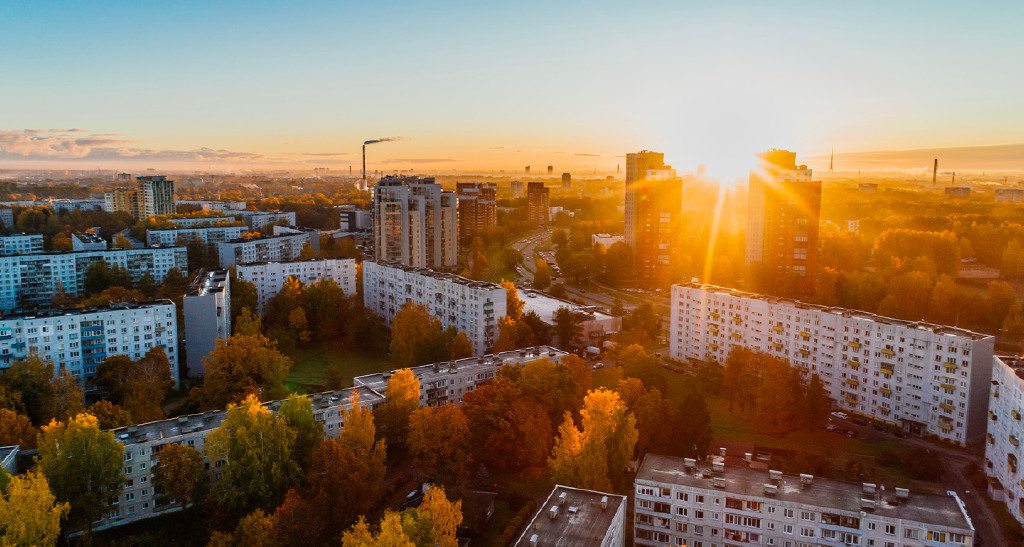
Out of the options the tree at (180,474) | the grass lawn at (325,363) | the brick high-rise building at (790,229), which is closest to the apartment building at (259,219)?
the grass lawn at (325,363)

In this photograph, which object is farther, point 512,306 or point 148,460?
point 512,306

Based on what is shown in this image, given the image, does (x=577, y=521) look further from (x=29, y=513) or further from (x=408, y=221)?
(x=408, y=221)

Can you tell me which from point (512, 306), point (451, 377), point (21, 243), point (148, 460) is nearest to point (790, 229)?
point (512, 306)

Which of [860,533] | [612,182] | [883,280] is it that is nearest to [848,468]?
[860,533]

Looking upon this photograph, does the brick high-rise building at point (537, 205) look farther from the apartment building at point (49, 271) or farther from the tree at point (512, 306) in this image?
the tree at point (512, 306)

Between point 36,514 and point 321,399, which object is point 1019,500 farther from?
point 36,514

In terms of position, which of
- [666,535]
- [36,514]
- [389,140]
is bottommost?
[666,535]
